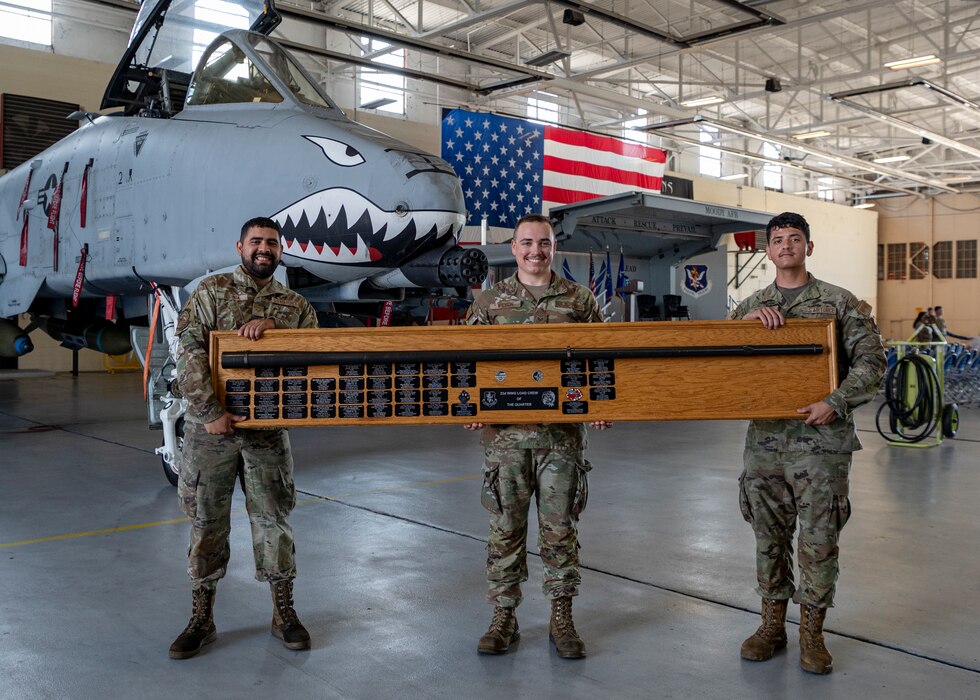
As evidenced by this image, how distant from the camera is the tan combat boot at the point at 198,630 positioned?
3078 millimetres

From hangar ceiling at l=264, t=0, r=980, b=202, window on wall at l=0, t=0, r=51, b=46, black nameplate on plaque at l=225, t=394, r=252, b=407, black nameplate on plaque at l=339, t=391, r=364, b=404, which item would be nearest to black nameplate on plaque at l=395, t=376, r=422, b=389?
black nameplate on plaque at l=339, t=391, r=364, b=404

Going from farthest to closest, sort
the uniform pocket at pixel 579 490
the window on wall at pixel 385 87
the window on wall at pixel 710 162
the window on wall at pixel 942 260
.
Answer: the window on wall at pixel 942 260 → the window on wall at pixel 710 162 → the window on wall at pixel 385 87 → the uniform pocket at pixel 579 490

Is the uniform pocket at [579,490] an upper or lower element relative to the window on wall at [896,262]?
lower

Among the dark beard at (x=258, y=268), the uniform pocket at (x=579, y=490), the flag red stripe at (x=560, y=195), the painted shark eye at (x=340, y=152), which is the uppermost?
the flag red stripe at (x=560, y=195)

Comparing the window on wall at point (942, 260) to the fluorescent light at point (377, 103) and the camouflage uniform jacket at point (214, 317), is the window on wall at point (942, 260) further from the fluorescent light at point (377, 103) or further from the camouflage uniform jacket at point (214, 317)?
the camouflage uniform jacket at point (214, 317)

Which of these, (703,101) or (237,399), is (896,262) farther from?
(237,399)

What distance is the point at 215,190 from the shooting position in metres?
5.37

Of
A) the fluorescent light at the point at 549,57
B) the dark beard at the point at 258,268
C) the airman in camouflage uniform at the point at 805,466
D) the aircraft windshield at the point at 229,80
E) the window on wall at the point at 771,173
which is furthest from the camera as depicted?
the window on wall at the point at 771,173

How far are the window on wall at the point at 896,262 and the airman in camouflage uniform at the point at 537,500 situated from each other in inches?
1503

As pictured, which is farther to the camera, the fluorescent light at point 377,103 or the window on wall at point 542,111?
the window on wall at point 542,111

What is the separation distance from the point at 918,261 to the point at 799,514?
37975 mm

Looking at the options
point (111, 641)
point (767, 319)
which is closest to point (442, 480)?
point (111, 641)

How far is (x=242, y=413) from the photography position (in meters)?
3.15

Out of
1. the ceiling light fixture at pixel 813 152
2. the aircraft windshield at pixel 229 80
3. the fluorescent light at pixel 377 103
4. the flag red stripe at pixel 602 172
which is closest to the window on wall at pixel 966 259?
the ceiling light fixture at pixel 813 152
